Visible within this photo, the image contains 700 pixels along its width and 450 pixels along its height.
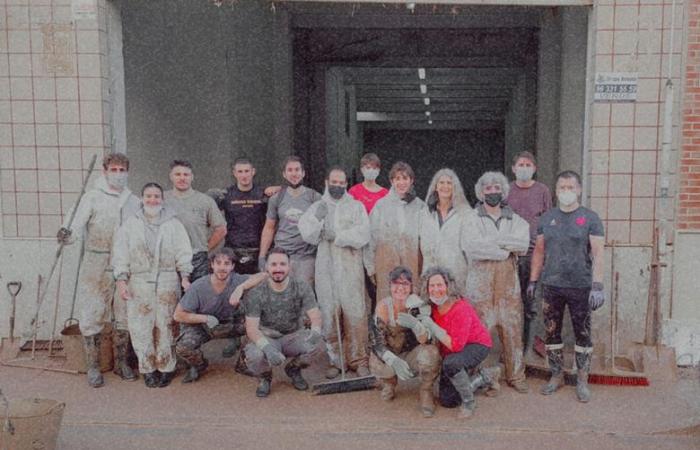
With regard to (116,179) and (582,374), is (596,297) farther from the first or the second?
(116,179)

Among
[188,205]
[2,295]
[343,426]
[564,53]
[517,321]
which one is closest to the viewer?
[343,426]

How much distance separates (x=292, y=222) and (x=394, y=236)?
2.76ft

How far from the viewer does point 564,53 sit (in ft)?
30.8

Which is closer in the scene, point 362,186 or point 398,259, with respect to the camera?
point 398,259

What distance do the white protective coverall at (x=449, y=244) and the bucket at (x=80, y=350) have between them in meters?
2.58

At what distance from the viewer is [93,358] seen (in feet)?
18.9

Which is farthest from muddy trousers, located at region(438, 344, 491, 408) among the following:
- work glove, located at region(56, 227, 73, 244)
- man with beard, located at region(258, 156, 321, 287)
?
work glove, located at region(56, 227, 73, 244)

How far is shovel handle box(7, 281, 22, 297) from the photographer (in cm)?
626

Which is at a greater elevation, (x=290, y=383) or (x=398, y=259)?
(x=398, y=259)

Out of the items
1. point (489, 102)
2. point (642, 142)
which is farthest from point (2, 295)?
point (489, 102)

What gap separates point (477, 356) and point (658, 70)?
113 inches

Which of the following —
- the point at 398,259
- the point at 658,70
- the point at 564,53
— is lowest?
the point at 398,259

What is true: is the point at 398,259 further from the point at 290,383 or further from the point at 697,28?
the point at 697,28

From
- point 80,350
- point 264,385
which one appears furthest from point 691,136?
point 80,350
